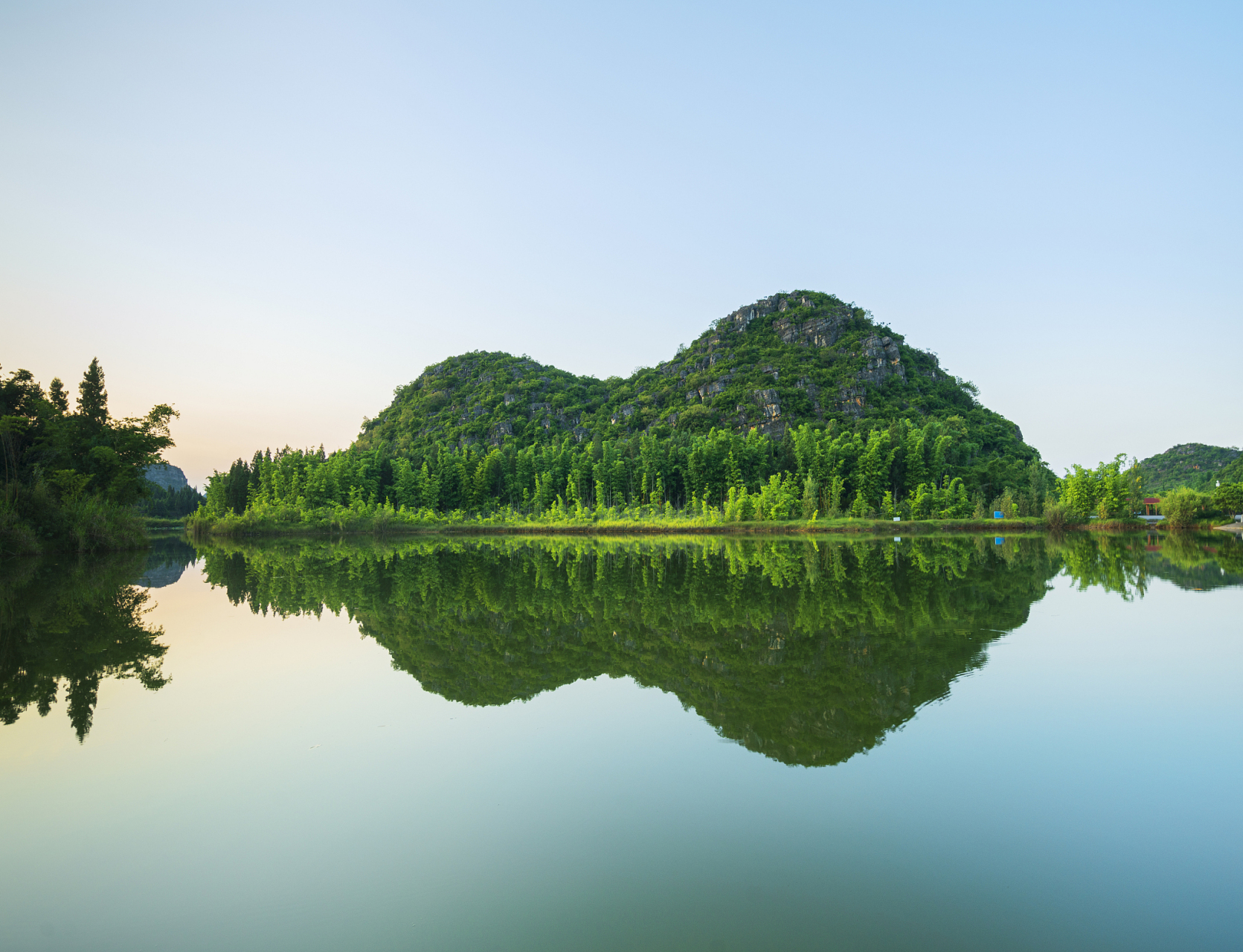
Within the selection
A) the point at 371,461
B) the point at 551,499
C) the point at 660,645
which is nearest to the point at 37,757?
the point at 660,645

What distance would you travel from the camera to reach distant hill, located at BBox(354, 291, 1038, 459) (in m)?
76.1

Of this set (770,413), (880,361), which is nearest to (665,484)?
(770,413)

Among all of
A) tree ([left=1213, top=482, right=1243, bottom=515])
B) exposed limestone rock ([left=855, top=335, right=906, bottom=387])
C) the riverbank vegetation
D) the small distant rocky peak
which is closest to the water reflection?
the riverbank vegetation

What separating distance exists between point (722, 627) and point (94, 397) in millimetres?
35735

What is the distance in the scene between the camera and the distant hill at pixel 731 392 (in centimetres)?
7606

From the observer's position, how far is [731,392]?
3199 inches

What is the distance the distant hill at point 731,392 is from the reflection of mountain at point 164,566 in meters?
42.6

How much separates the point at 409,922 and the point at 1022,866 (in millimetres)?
2811

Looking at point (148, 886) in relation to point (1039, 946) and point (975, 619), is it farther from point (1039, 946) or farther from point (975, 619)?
point (975, 619)

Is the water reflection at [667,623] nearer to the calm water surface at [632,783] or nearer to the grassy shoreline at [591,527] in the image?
the calm water surface at [632,783]

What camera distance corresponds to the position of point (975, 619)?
357 inches

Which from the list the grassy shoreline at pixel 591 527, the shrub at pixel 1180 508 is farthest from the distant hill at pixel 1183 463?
the grassy shoreline at pixel 591 527

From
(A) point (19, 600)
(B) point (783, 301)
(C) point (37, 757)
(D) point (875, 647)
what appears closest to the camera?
(C) point (37, 757)

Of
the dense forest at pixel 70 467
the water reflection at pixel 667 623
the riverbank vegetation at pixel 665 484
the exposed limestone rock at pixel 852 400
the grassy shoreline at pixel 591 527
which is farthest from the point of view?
the exposed limestone rock at pixel 852 400
